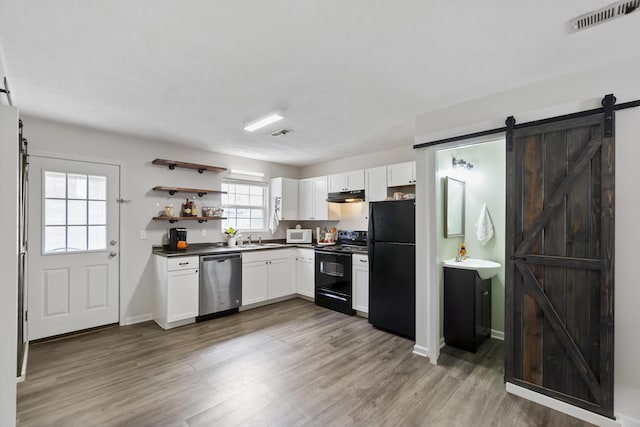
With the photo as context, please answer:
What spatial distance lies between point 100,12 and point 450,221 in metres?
3.38

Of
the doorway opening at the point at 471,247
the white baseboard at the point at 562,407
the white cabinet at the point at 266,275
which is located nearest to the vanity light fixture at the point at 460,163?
the doorway opening at the point at 471,247

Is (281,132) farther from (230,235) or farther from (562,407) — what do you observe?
(562,407)

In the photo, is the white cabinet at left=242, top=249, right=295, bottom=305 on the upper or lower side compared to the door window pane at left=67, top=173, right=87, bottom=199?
lower

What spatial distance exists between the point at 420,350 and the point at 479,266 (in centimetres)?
106

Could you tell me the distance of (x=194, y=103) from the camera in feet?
9.21

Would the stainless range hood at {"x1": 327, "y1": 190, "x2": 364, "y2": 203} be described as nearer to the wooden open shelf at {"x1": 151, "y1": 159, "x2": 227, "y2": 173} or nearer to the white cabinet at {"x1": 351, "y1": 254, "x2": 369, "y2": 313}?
the white cabinet at {"x1": 351, "y1": 254, "x2": 369, "y2": 313}

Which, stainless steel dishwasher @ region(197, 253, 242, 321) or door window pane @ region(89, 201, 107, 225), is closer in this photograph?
door window pane @ region(89, 201, 107, 225)

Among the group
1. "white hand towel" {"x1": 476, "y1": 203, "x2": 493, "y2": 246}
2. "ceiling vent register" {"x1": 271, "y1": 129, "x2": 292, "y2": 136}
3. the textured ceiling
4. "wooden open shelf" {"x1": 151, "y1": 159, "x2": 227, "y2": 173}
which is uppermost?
the textured ceiling

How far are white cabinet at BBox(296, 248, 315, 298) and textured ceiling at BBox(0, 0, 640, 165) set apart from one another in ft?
8.25

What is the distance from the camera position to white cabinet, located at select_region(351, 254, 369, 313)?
161 inches

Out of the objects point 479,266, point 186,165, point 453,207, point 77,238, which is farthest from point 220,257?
point 479,266

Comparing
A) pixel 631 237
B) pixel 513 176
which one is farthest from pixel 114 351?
pixel 631 237

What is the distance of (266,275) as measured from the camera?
468 centimetres

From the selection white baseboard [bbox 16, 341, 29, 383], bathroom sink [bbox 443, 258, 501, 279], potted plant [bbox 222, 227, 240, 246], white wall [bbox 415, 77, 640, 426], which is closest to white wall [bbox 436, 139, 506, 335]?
bathroom sink [bbox 443, 258, 501, 279]
